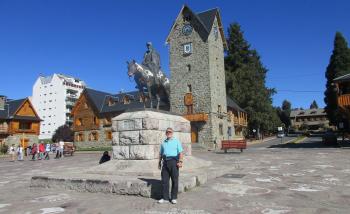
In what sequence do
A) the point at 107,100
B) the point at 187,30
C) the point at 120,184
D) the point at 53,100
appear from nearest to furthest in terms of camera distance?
the point at 120,184, the point at 187,30, the point at 107,100, the point at 53,100

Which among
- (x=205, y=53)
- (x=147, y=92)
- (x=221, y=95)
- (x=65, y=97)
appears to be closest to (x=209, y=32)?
(x=205, y=53)

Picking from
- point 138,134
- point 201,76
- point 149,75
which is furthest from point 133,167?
point 201,76

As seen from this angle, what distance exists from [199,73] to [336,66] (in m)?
24.6

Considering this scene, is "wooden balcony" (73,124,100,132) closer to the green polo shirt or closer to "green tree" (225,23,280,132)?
"green tree" (225,23,280,132)

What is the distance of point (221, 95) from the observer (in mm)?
41219

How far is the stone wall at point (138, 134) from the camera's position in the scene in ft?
34.0

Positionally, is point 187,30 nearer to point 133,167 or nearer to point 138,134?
point 138,134

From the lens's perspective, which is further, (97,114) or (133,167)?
(97,114)

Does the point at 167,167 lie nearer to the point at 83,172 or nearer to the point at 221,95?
the point at 83,172

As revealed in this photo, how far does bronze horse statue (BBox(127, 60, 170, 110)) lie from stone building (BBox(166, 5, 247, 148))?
2457cm

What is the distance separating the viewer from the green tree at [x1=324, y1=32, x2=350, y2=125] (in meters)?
49.5

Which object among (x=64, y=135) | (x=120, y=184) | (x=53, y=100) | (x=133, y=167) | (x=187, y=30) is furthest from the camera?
(x=53, y=100)

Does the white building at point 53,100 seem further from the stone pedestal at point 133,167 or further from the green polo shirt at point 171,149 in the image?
the green polo shirt at point 171,149

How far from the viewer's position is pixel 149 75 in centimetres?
1263
